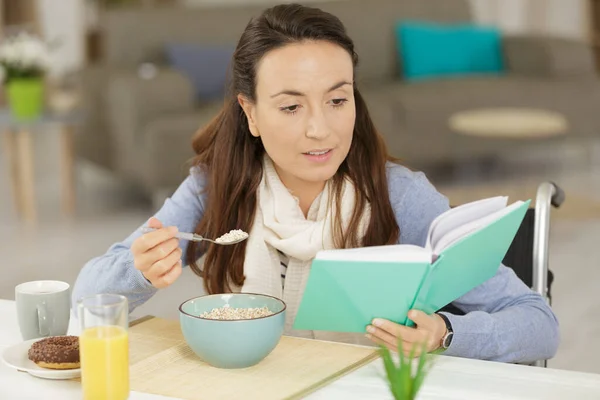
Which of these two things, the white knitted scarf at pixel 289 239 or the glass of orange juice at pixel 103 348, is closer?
the glass of orange juice at pixel 103 348

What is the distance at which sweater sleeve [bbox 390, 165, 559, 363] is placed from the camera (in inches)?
57.7

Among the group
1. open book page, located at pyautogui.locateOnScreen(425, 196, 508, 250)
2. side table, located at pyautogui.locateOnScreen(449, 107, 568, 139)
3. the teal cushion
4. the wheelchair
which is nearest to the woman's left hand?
open book page, located at pyautogui.locateOnScreen(425, 196, 508, 250)

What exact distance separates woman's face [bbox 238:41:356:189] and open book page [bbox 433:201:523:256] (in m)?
0.30

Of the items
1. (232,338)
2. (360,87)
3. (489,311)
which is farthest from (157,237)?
(360,87)

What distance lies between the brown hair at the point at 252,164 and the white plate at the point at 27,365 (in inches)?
16.6

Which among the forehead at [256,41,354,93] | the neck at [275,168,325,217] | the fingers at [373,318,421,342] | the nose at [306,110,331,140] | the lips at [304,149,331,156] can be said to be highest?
the forehead at [256,41,354,93]

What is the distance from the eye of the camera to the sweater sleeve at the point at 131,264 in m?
1.58

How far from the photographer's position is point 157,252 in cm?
140

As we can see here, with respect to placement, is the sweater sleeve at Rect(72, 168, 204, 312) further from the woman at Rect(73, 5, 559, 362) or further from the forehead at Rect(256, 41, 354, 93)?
the forehead at Rect(256, 41, 354, 93)

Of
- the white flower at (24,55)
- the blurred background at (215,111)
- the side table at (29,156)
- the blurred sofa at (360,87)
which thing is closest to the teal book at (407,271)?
the blurred background at (215,111)

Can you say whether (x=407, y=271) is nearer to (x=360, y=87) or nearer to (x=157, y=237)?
(x=157, y=237)

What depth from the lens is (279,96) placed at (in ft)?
5.10

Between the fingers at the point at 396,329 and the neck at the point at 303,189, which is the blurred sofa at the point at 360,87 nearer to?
the neck at the point at 303,189

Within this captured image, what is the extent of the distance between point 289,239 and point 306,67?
11.8 inches
